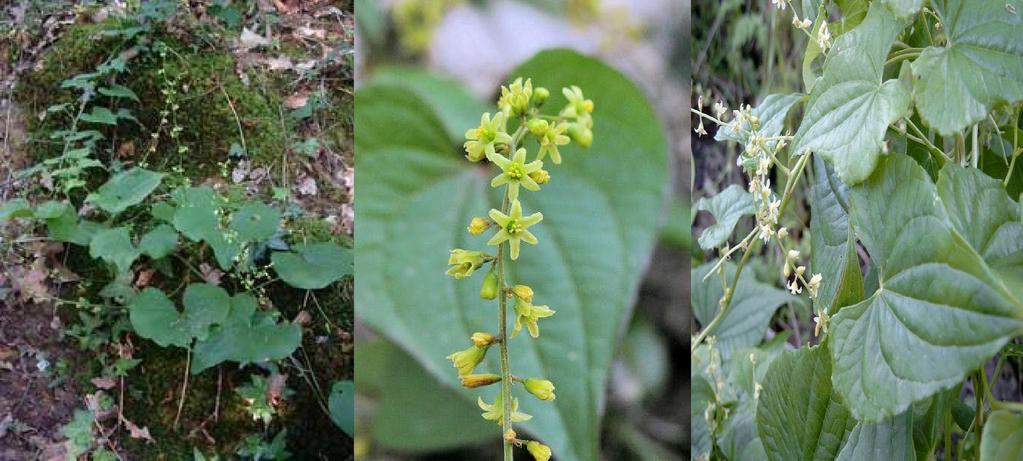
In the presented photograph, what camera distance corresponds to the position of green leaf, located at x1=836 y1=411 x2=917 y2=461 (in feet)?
1.72

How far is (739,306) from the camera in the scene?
2.87ft

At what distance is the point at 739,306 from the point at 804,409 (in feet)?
0.89

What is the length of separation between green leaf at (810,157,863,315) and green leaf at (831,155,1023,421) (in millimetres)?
68

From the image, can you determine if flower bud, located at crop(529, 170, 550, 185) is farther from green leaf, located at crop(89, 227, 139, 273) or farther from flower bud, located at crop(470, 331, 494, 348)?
green leaf, located at crop(89, 227, 139, 273)

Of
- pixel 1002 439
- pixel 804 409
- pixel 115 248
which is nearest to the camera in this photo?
pixel 1002 439

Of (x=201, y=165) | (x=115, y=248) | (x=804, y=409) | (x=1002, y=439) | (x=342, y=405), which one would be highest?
(x=1002, y=439)

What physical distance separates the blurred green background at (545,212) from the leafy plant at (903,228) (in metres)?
0.27

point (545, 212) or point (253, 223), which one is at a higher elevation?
point (545, 212)

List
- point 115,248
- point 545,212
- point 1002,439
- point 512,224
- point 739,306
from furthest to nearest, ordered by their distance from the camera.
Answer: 1. point 115,248
2. point 545,212
3. point 739,306
4. point 512,224
5. point 1002,439

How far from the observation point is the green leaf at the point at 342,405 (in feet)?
4.41

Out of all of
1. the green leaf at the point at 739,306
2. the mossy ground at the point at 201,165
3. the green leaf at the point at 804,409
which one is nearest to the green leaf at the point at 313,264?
the mossy ground at the point at 201,165

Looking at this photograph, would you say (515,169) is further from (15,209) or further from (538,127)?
(15,209)

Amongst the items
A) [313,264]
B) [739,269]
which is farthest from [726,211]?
[313,264]

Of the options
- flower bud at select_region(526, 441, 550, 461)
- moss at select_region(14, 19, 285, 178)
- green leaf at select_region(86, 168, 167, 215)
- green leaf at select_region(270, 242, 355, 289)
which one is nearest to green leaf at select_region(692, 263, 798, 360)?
flower bud at select_region(526, 441, 550, 461)
